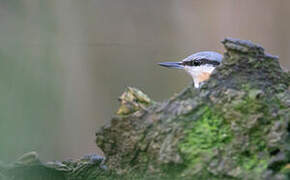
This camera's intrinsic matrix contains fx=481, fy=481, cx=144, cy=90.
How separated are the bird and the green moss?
1626 mm

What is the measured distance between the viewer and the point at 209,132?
2.87 ft

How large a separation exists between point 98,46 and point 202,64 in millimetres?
1209

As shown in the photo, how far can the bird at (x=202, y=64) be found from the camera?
253cm

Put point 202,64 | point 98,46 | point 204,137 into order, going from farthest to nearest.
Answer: point 98,46
point 202,64
point 204,137

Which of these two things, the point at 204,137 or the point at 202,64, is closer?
the point at 204,137

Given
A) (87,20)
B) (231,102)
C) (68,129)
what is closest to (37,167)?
(231,102)

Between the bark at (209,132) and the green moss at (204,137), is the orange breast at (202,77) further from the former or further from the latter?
the green moss at (204,137)

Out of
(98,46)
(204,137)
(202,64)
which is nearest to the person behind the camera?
(204,137)

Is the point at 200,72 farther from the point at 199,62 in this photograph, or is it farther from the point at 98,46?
the point at 98,46

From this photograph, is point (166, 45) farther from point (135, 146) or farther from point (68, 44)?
point (135, 146)

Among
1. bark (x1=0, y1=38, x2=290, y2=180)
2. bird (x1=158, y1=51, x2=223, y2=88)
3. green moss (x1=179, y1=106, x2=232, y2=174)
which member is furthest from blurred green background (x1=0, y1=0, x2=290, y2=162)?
green moss (x1=179, y1=106, x2=232, y2=174)

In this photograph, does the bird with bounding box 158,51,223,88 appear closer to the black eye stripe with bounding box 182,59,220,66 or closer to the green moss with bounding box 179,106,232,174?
the black eye stripe with bounding box 182,59,220,66

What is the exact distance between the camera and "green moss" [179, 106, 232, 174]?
840mm

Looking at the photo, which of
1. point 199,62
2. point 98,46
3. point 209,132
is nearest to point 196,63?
point 199,62
